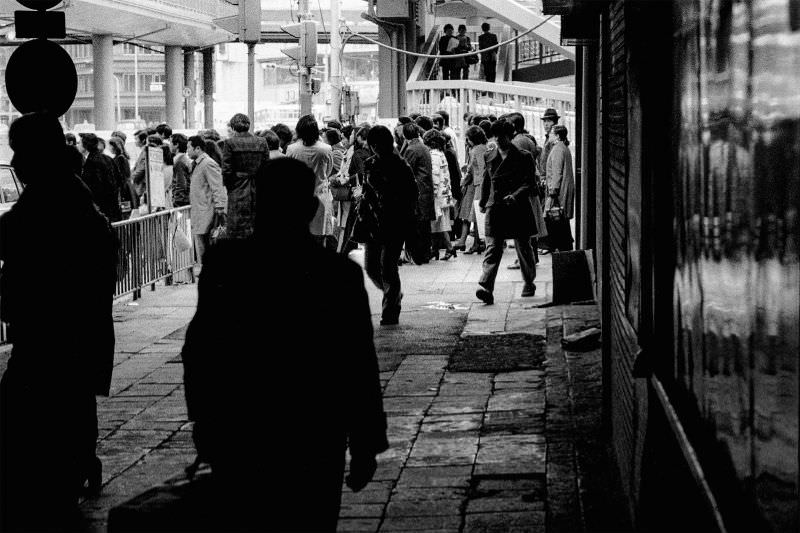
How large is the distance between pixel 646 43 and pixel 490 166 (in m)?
8.45

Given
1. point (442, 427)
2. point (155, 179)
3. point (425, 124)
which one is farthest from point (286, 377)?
point (425, 124)

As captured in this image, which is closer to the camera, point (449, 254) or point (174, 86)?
point (449, 254)

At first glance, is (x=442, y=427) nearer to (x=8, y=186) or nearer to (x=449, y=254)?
(x=8, y=186)

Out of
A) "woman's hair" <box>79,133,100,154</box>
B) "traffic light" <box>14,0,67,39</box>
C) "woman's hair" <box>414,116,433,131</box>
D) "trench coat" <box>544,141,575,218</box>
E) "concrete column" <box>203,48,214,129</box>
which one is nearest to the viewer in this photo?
"traffic light" <box>14,0,67,39</box>

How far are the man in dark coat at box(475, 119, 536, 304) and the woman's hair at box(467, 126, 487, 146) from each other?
164 inches

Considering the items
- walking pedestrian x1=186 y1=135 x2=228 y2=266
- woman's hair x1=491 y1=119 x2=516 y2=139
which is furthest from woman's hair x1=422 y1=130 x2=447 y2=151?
woman's hair x1=491 y1=119 x2=516 y2=139

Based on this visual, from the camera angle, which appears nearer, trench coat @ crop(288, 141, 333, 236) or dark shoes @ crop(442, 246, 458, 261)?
trench coat @ crop(288, 141, 333, 236)

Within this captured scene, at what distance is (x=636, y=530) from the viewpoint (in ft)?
16.3

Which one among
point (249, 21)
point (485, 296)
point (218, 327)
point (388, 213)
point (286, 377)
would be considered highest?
point (249, 21)

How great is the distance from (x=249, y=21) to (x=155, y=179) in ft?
10.7

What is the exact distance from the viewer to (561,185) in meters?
15.9

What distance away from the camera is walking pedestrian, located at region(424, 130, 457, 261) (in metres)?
16.9

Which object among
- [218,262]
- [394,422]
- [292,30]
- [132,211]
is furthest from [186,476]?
[292,30]

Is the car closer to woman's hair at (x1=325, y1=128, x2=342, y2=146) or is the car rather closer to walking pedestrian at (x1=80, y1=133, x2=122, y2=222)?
walking pedestrian at (x1=80, y1=133, x2=122, y2=222)
